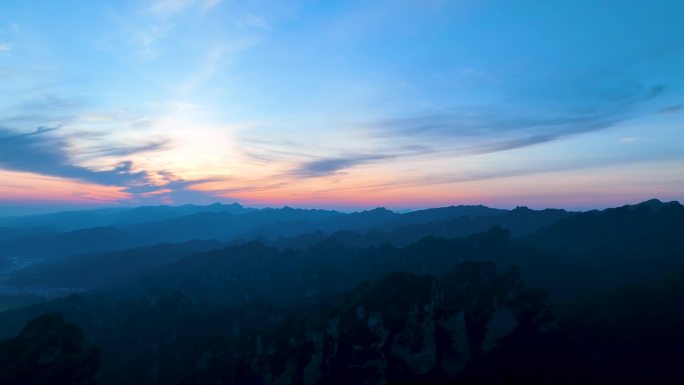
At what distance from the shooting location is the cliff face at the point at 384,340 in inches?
3607

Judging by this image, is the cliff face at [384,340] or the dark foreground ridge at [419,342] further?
the cliff face at [384,340]

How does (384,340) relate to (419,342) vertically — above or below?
above

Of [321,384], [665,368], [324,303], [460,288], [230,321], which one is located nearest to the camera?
[665,368]

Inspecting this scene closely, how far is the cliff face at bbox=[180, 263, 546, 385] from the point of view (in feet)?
301

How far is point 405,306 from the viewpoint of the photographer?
312ft

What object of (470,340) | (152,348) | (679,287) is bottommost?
(152,348)

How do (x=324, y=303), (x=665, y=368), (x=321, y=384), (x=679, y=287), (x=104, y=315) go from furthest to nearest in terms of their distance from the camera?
(x=104, y=315)
(x=324, y=303)
(x=679, y=287)
(x=321, y=384)
(x=665, y=368)

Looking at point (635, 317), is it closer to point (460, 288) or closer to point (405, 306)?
point (460, 288)

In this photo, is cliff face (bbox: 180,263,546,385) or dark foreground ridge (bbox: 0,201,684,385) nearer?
dark foreground ridge (bbox: 0,201,684,385)

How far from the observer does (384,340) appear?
93375 mm

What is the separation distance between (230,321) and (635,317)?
12561 cm

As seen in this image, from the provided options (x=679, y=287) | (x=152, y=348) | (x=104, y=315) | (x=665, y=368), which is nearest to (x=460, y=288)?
(x=665, y=368)

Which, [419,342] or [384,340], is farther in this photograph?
[384,340]

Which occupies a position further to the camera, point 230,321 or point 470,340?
point 230,321
